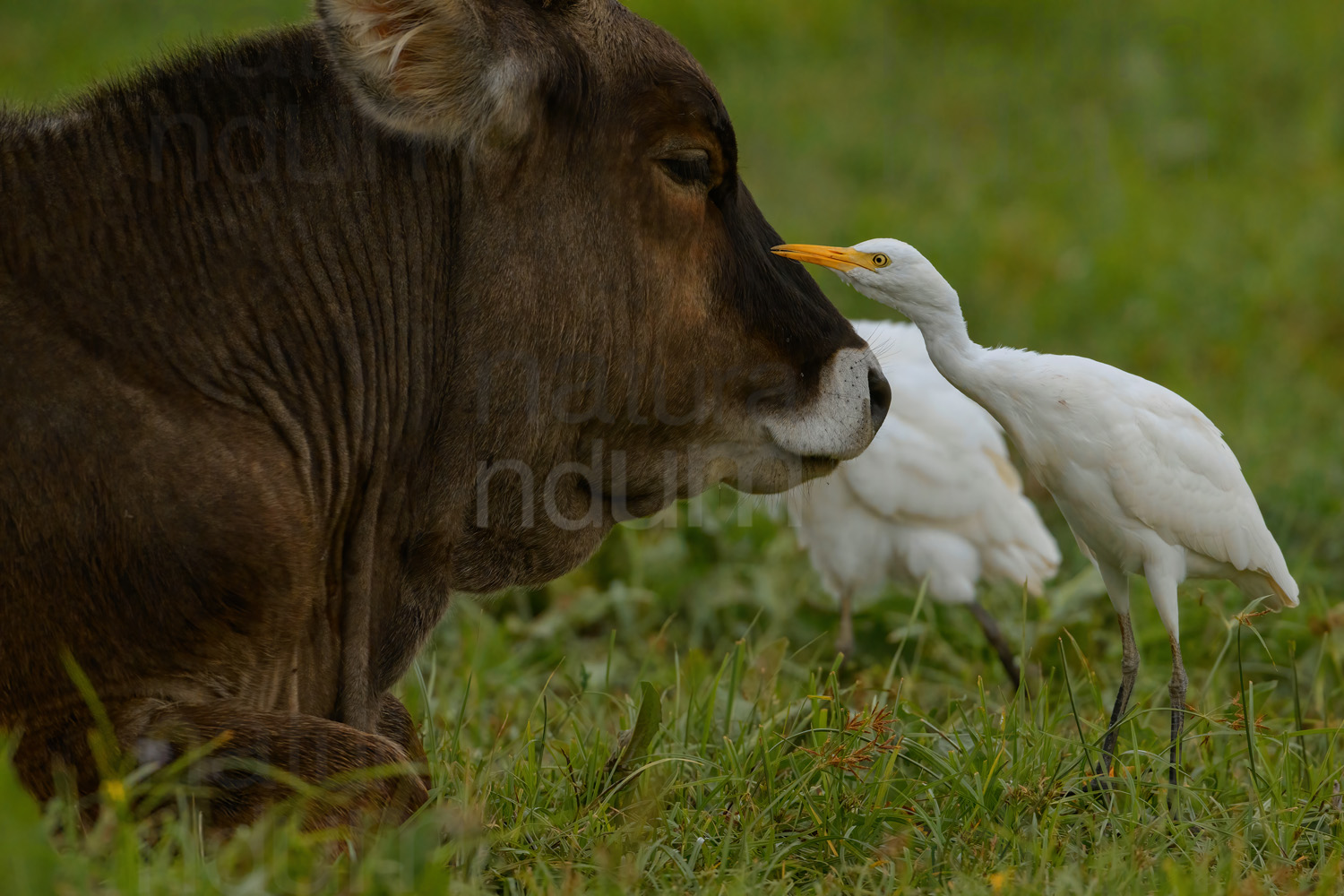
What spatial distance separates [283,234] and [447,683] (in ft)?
6.25

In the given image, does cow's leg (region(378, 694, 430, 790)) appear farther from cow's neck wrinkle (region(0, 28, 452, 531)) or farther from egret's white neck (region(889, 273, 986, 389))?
egret's white neck (region(889, 273, 986, 389))

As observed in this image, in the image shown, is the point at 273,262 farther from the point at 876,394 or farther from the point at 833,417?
the point at 876,394

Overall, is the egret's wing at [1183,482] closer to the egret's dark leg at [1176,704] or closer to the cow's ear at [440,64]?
the egret's dark leg at [1176,704]

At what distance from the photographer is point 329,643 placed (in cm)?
285

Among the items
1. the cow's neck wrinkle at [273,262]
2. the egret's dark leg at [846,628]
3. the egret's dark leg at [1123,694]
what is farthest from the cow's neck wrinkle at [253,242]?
the egret's dark leg at [846,628]

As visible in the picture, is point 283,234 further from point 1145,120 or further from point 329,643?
point 1145,120

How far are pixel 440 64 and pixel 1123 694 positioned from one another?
198cm

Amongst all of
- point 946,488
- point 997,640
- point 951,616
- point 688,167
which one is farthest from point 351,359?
point 951,616

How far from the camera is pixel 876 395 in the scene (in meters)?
3.17

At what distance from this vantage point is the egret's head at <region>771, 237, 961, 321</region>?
10.9ft

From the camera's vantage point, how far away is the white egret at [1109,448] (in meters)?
3.24

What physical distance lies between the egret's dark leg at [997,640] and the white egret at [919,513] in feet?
0.26

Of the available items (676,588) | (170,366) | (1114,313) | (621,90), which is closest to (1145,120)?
(1114,313)

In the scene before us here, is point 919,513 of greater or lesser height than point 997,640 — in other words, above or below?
above
